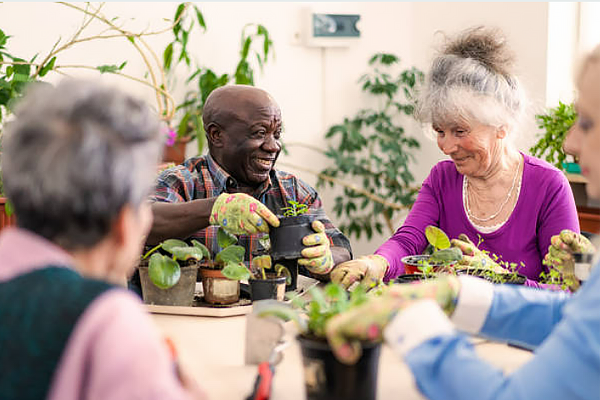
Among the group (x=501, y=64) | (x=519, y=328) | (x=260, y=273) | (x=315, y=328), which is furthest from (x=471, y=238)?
(x=315, y=328)

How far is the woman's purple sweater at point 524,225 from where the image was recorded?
6.42 ft

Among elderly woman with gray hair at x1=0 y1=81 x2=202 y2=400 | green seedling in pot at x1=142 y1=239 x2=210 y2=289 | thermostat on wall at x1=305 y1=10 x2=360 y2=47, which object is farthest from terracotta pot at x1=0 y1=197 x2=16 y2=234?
elderly woman with gray hair at x1=0 y1=81 x2=202 y2=400

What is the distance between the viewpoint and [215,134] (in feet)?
6.80

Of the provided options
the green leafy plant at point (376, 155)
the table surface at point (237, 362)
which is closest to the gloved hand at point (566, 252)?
the table surface at point (237, 362)

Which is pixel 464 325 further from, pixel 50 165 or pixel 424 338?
pixel 50 165

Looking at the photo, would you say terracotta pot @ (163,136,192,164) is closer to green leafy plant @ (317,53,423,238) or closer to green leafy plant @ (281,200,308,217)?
green leafy plant @ (317,53,423,238)

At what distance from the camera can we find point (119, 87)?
0.80 meters

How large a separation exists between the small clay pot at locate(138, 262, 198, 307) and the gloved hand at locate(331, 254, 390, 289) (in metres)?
0.40

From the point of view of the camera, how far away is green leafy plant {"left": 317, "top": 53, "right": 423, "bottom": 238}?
4102mm

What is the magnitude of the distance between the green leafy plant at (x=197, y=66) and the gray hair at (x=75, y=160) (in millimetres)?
2590

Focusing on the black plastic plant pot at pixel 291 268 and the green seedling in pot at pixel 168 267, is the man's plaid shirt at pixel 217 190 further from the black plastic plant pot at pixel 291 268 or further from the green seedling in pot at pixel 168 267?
the green seedling in pot at pixel 168 267

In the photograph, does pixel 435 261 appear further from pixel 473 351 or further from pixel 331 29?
pixel 331 29

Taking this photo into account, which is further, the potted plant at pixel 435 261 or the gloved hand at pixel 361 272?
the gloved hand at pixel 361 272

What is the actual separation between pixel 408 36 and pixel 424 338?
152 inches
